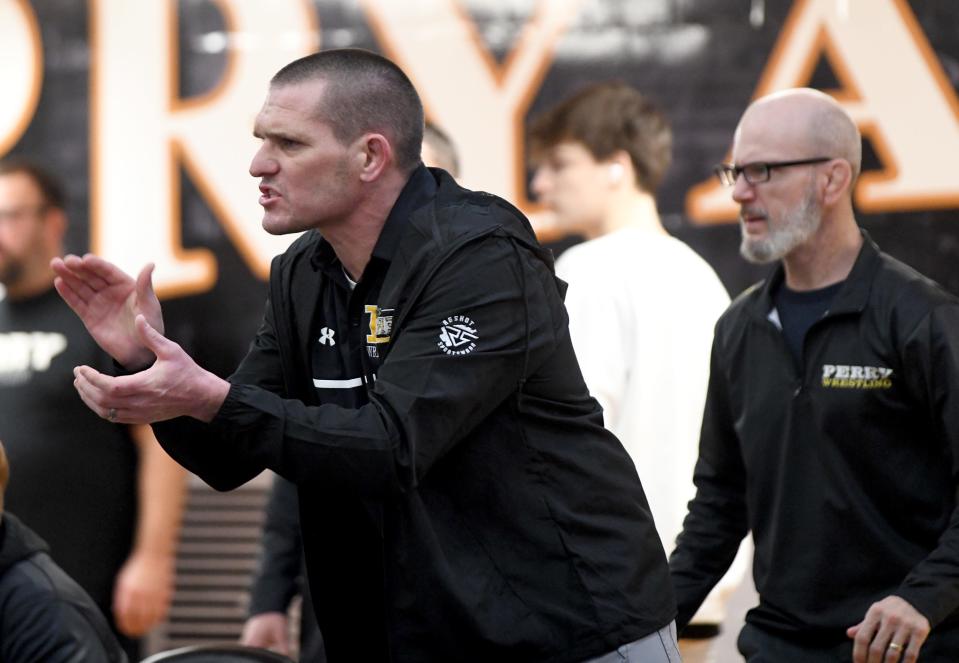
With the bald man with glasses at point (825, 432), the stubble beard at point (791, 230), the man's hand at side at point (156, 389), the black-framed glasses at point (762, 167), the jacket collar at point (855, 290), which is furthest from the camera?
the black-framed glasses at point (762, 167)

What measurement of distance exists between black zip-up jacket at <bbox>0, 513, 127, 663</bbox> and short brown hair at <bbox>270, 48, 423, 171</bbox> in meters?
0.92

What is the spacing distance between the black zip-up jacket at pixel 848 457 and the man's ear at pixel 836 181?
5.6 inches

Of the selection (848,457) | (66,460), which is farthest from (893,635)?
(66,460)

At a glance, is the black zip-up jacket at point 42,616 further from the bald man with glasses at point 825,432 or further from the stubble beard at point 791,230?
the stubble beard at point 791,230

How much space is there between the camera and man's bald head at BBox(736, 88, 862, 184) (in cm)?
301

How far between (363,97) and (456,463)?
55 centimetres

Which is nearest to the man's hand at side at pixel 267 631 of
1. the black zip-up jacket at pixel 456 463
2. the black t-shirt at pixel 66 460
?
the black t-shirt at pixel 66 460

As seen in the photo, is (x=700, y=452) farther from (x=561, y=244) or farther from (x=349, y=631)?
(x=561, y=244)

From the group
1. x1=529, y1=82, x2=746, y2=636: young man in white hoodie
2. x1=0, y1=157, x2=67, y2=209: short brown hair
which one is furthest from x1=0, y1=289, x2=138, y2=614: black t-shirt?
x1=529, y1=82, x2=746, y2=636: young man in white hoodie

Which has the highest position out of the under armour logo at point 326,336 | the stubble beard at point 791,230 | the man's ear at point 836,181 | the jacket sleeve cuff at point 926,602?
the man's ear at point 836,181

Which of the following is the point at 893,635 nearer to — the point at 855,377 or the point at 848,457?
the point at 848,457

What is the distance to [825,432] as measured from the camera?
108 inches

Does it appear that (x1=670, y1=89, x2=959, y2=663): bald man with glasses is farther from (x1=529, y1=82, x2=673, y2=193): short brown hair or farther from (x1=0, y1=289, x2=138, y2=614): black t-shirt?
(x1=0, y1=289, x2=138, y2=614): black t-shirt

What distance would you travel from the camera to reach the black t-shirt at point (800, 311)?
2846 millimetres
